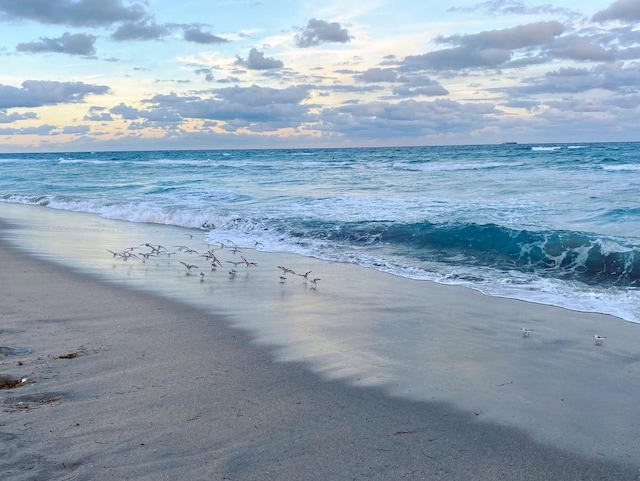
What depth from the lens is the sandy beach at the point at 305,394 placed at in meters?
3.04

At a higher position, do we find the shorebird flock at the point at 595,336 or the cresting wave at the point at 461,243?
the cresting wave at the point at 461,243

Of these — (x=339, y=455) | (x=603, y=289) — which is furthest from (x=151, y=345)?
(x=603, y=289)

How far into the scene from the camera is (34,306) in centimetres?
612

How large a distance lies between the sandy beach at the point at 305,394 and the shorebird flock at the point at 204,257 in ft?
5.17

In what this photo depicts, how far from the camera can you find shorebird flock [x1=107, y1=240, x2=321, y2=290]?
8117 millimetres

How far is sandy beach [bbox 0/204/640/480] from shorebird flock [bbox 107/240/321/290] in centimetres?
158

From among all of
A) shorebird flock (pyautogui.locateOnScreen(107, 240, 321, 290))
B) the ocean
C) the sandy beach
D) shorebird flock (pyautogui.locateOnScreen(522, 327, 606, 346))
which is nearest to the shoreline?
the sandy beach

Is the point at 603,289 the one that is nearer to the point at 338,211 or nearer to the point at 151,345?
the point at 151,345

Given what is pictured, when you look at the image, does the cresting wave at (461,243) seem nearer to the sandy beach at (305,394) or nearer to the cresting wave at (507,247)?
the cresting wave at (507,247)

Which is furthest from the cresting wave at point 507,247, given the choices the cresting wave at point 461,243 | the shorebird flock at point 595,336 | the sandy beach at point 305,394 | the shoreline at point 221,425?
the shoreline at point 221,425

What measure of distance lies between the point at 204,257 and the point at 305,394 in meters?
6.02

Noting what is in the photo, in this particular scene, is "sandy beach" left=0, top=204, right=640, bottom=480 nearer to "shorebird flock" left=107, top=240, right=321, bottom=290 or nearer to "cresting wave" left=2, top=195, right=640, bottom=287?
"shorebird flock" left=107, top=240, right=321, bottom=290

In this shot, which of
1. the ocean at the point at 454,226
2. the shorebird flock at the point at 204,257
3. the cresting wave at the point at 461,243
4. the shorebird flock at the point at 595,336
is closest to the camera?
the shorebird flock at the point at 595,336

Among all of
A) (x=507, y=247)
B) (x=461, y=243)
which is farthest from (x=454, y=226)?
(x=507, y=247)
